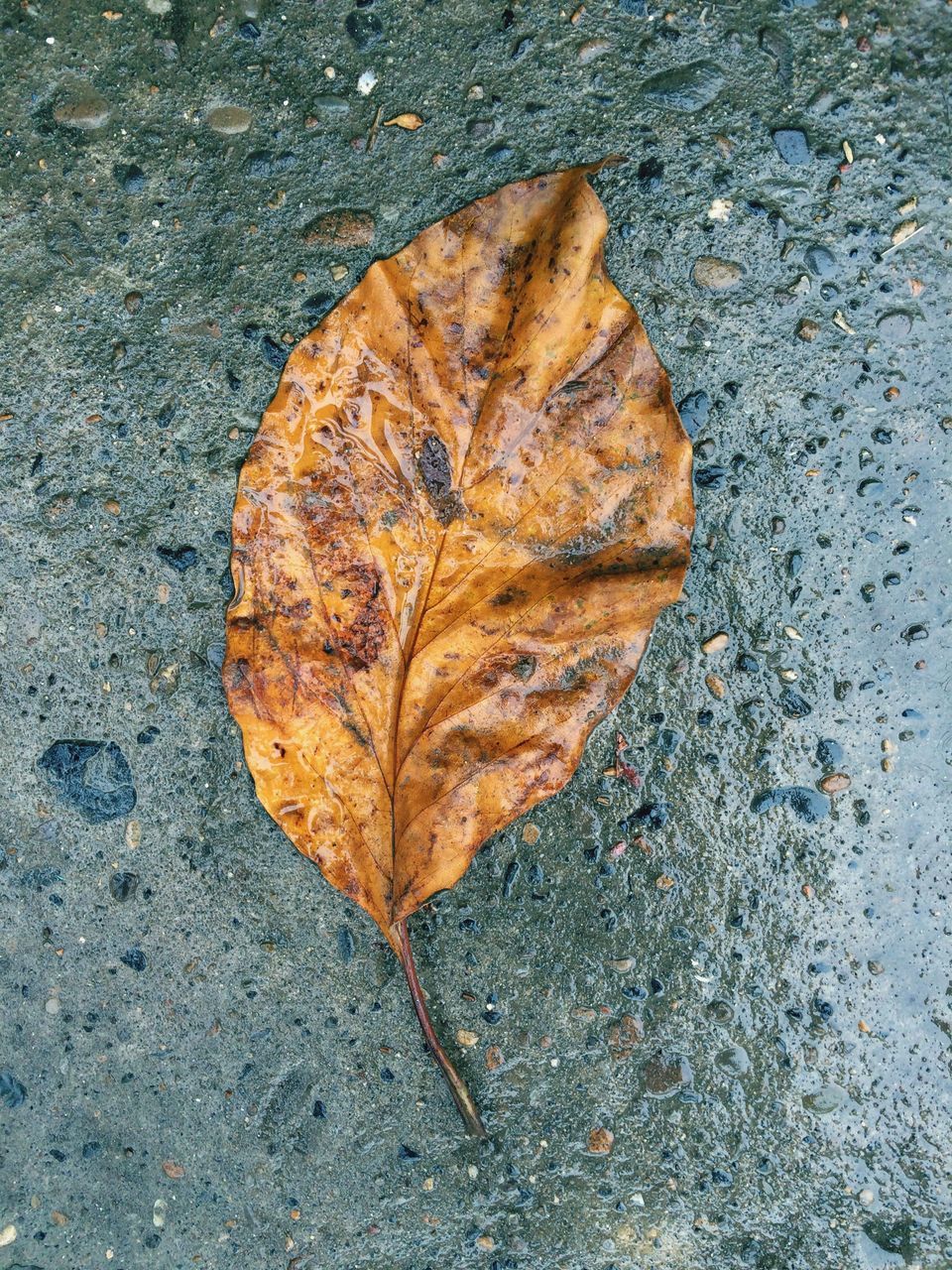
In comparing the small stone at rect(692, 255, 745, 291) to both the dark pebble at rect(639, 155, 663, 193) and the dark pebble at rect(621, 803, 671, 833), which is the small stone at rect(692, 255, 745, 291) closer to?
the dark pebble at rect(639, 155, 663, 193)

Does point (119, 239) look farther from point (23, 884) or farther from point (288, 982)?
point (288, 982)

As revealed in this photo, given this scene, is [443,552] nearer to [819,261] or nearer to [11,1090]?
[819,261]

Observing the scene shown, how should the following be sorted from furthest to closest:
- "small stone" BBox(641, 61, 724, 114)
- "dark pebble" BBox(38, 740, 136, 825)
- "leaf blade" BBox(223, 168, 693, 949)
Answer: "dark pebble" BBox(38, 740, 136, 825) → "small stone" BBox(641, 61, 724, 114) → "leaf blade" BBox(223, 168, 693, 949)

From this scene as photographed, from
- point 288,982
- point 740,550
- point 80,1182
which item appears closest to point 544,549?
point 740,550

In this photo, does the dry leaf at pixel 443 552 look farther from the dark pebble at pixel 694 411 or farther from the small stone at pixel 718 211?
the small stone at pixel 718 211

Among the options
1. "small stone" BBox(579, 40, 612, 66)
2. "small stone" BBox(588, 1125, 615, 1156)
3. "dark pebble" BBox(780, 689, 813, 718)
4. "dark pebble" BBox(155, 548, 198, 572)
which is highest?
"small stone" BBox(579, 40, 612, 66)

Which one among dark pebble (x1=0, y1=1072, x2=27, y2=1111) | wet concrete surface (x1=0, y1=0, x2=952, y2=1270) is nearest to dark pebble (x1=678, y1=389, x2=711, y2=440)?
wet concrete surface (x1=0, y1=0, x2=952, y2=1270)
